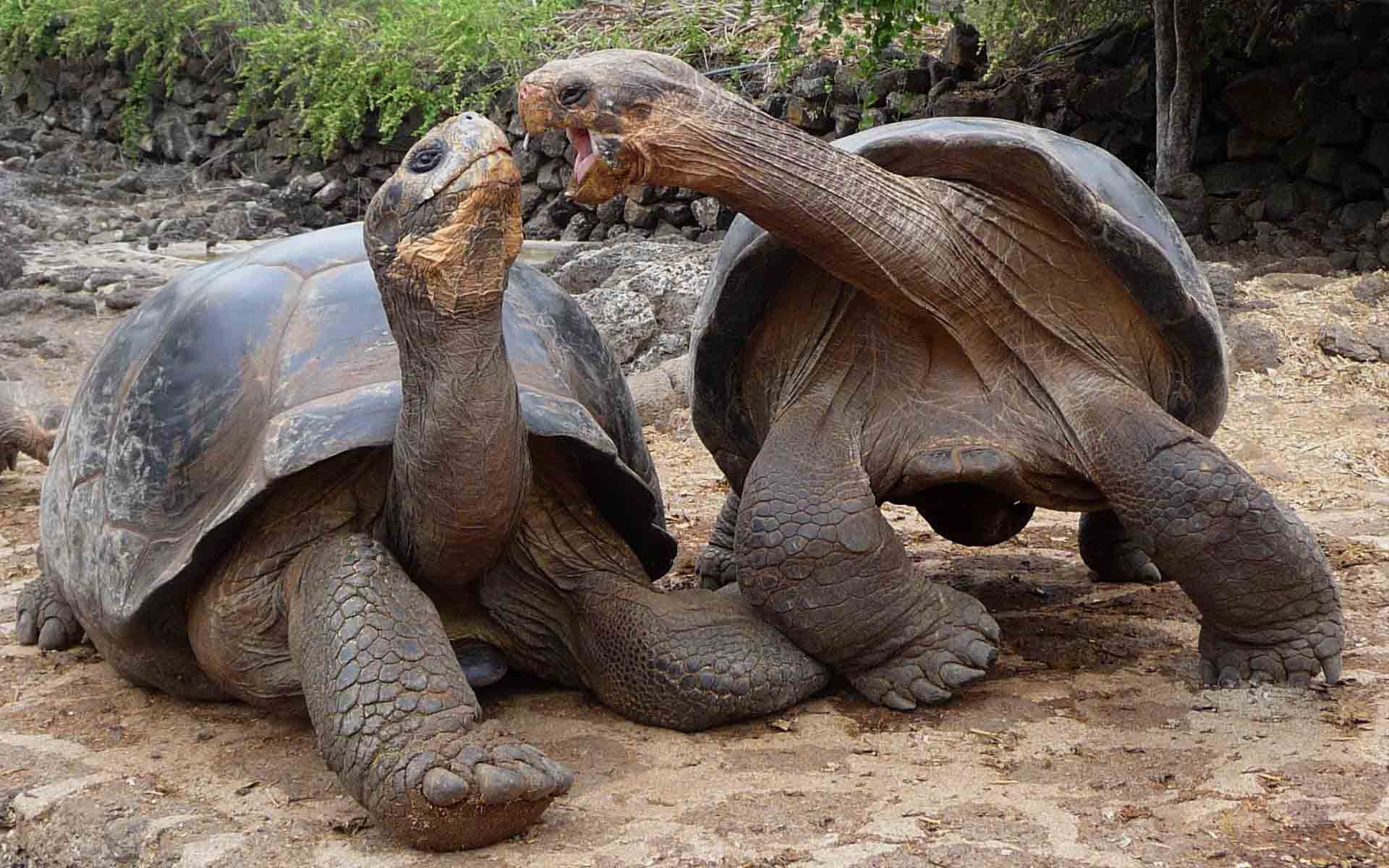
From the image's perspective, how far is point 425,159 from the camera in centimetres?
225

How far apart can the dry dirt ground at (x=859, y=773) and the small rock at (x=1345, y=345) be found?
289cm

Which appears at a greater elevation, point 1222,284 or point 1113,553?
point 1222,284

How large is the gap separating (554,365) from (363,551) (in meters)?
0.69

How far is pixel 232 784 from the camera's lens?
101 inches

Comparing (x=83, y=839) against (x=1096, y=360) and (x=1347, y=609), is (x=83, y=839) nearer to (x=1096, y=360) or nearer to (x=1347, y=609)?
(x=1096, y=360)

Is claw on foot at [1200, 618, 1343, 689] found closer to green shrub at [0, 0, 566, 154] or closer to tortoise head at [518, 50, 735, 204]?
tortoise head at [518, 50, 735, 204]

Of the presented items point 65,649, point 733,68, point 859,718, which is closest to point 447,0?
point 733,68

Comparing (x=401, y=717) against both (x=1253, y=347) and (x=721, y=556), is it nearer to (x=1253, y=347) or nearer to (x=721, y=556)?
(x=721, y=556)

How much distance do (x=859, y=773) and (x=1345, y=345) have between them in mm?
4675

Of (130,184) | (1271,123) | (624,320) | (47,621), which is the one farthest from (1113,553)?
(130,184)

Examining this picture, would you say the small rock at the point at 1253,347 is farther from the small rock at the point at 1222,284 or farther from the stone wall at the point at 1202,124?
the stone wall at the point at 1202,124

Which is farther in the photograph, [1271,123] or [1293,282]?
[1271,123]

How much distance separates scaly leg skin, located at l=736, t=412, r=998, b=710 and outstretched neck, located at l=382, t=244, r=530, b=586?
0.53 meters

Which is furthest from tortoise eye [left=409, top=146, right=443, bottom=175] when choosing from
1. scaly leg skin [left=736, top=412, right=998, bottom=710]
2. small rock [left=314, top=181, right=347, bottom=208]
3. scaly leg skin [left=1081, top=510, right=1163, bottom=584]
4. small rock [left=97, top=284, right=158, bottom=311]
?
small rock [left=314, top=181, right=347, bottom=208]
